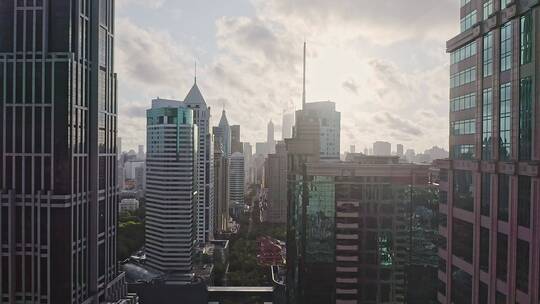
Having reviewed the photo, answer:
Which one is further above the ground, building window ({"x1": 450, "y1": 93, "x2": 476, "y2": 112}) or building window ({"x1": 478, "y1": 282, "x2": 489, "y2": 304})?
building window ({"x1": 450, "y1": 93, "x2": 476, "y2": 112})

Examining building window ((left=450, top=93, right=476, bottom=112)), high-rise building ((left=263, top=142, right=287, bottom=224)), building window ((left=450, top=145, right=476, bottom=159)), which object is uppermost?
building window ((left=450, top=93, right=476, bottom=112))

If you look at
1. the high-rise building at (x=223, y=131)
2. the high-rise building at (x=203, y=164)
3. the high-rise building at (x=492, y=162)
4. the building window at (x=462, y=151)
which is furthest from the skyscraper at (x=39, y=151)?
the high-rise building at (x=223, y=131)

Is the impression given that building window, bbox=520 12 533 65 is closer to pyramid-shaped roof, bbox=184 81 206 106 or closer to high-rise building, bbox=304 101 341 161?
pyramid-shaped roof, bbox=184 81 206 106

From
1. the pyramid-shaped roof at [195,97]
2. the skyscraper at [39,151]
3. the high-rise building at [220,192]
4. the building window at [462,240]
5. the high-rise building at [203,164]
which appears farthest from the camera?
the high-rise building at [220,192]

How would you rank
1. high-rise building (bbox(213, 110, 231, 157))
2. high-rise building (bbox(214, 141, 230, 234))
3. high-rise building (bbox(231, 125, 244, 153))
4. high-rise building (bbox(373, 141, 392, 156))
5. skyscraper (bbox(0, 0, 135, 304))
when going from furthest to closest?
high-rise building (bbox(231, 125, 244, 153)) → high-rise building (bbox(373, 141, 392, 156)) → high-rise building (bbox(213, 110, 231, 157)) → high-rise building (bbox(214, 141, 230, 234)) → skyscraper (bbox(0, 0, 135, 304))

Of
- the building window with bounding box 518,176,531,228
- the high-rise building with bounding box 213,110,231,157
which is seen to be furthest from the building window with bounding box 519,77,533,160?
the high-rise building with bounding box 213,110,231,157

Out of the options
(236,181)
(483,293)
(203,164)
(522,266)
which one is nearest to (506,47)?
(522,266)

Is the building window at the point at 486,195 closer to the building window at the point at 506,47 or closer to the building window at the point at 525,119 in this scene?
the building window at the point at 525,119

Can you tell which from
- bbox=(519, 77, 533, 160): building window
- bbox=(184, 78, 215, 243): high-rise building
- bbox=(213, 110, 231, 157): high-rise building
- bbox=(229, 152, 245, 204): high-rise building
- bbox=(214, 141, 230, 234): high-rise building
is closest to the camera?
bbox=(519, 77, 533, 160): building window
